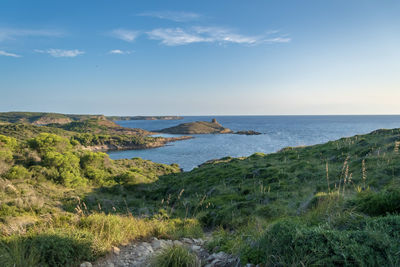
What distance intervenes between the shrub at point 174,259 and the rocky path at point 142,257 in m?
0.27

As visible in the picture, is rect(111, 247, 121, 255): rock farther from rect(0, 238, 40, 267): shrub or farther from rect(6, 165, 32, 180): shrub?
rect(6, 165, 32, 180): shrub

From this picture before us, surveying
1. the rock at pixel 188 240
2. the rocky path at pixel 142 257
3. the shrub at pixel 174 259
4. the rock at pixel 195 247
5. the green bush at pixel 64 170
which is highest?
the shrub at pixel 174 259

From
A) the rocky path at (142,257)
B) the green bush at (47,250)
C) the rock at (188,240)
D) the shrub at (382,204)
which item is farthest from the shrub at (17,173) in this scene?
the shrub at (382,204)

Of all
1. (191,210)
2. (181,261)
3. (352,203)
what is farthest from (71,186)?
(352,203)

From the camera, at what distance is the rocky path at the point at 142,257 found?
387 cm

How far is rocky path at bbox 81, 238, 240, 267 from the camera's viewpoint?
387 cm

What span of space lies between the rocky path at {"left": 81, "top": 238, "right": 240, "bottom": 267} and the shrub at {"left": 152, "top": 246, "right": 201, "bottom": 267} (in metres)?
0.27

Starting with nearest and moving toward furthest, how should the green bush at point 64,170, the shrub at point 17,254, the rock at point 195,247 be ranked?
the shrub at point 17,254
the rock at point 195,247
the green bush at point 64,170

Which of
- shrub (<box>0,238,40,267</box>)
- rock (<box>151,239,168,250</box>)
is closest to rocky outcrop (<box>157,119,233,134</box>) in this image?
rock (<box>151,239,168,250</box>)

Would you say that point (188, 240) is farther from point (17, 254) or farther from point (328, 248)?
point (328, 248)

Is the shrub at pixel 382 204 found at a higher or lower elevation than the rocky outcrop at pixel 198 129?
higher

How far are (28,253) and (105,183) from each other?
69.0 feet

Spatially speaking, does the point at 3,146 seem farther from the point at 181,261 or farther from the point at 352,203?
the point at 352,203

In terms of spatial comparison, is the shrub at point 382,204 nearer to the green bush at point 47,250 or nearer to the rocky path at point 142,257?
the rocky path at point 142,257
